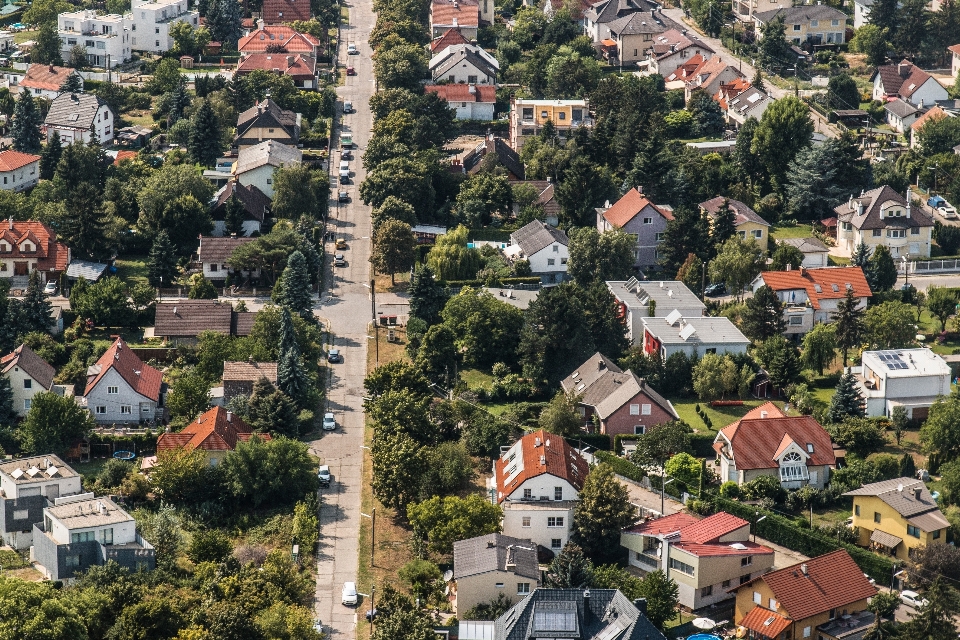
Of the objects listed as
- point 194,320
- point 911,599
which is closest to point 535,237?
point 194,320

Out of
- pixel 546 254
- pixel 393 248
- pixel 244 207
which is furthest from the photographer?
pixel 244 207

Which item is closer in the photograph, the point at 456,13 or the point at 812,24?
the point at 812,24

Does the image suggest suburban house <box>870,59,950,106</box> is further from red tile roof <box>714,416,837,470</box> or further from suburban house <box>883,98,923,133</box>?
red tile roof <box>714,416,837,470</box>

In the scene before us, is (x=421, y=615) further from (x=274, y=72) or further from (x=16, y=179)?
(x=274, y=72)

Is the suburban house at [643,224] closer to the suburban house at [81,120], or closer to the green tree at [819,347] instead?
the green tree at [819,347]


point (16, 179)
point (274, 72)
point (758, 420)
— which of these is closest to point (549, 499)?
point (758, 420)

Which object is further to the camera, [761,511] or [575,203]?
[575,203]

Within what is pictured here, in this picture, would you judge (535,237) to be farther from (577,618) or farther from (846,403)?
(577,618)

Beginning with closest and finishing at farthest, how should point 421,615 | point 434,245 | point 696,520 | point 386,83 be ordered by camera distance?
1. point 421,615
2. point 696,520
3. point 434,245
4. point 386,83
